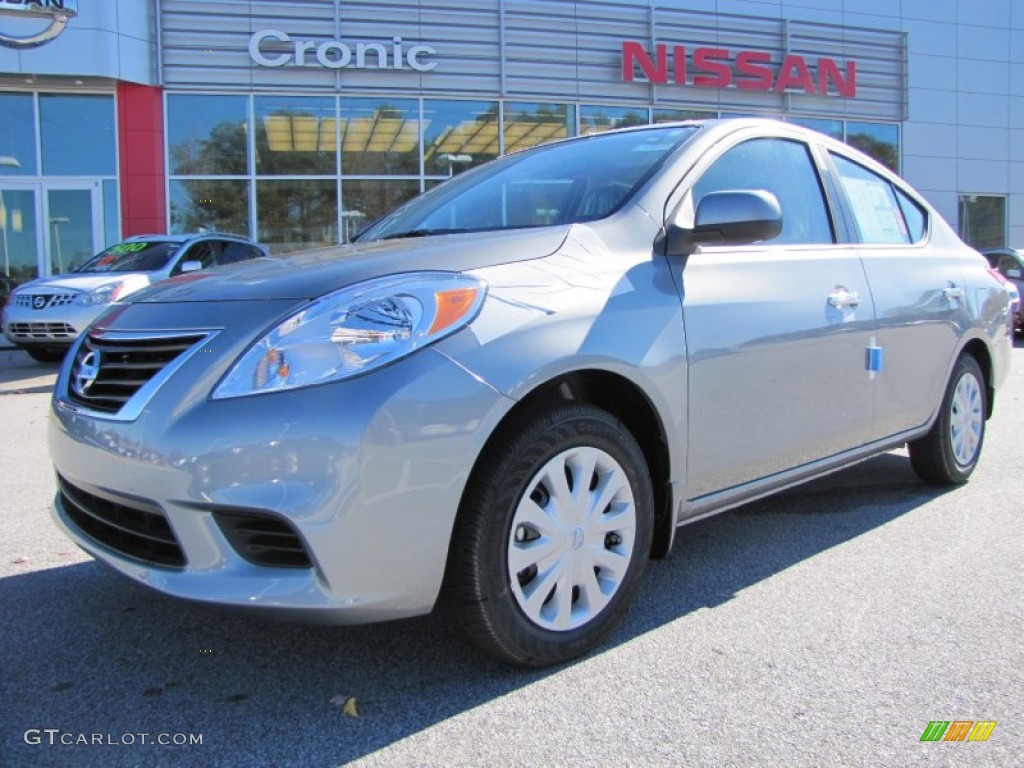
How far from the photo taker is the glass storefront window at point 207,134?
49.5 ft

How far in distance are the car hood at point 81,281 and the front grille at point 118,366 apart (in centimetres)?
832

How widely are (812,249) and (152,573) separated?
265 cm

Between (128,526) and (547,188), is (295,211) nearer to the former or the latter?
(547,188)

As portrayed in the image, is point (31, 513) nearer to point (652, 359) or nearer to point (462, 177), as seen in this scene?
point (462, 177)

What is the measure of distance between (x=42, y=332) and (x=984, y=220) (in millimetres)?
20004

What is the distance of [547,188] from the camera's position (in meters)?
3.19

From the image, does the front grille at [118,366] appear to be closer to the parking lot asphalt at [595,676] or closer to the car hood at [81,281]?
the parking lot asphalt at [595,676]

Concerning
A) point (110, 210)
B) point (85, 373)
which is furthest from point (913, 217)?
point (110, 210)

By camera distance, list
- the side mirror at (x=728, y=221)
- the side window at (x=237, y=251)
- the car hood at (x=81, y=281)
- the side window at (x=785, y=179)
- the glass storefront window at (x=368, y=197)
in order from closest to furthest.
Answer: the side mirror at (x=728, y=221) → the side window at (x=785, y=179) → the car hood at (x=81, y=281) → the side window at (x=237, y=251) → the glass storefront window at (x=368, y=197)

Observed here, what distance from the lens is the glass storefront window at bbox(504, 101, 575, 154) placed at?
16.3 meters

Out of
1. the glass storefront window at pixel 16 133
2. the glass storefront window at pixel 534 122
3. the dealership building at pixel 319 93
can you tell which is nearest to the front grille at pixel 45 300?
the dealership building at pixel 319 93

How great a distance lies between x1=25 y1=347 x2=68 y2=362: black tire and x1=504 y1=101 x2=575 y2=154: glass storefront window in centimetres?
870

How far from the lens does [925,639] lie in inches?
106

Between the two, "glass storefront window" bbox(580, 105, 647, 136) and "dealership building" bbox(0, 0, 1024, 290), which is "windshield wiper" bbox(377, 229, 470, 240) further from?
"glass storefront window" bbox(580, 105, 647, 136)
